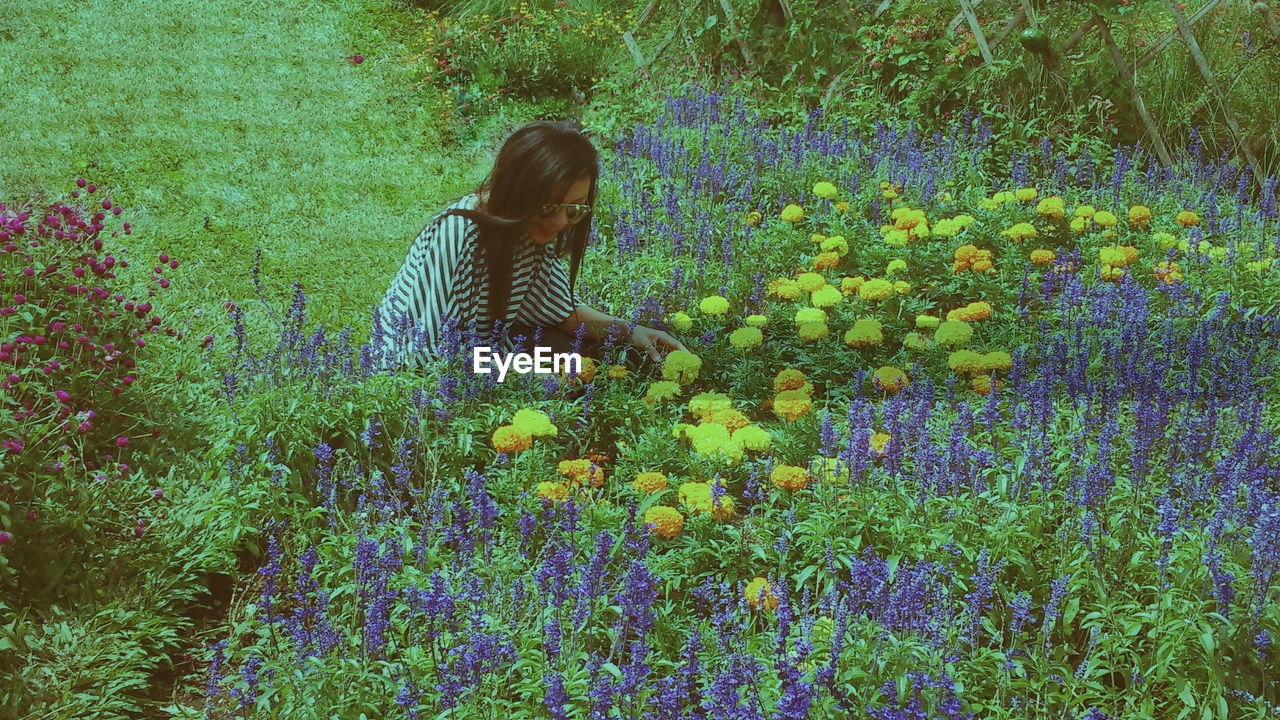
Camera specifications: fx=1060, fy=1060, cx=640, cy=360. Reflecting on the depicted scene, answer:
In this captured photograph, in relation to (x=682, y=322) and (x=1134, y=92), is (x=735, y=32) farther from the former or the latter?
(x=682, y=322)

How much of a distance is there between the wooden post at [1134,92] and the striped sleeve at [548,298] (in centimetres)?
356

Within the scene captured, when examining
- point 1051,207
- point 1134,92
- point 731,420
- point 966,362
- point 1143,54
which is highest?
point 1143,54

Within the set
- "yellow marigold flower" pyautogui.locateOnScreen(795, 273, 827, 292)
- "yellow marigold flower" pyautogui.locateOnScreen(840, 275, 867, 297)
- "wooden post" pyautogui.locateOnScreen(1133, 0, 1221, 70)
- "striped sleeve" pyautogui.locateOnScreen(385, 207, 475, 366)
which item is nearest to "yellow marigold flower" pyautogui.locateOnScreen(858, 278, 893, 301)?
"yellow marigold flower" pyautogui.locateOnScreen(840, 275, 867, 297)

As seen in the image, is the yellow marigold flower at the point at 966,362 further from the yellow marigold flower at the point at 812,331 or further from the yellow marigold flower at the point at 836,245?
the yellow marigold flower at the point at 836,245

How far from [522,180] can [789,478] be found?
1398mm

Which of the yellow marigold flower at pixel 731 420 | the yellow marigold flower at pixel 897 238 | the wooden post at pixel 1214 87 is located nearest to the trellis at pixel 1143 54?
the wooden post at pixel 1214 87

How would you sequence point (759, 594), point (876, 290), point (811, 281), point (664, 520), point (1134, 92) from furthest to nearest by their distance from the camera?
1. point (1134, 92)
2. point (811, 281)
3. point (876, 290)
4. point (664, 520)
5. point (759, 594)

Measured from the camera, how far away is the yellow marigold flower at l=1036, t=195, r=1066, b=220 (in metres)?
4.70

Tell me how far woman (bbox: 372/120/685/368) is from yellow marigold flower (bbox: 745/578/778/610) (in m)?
1.24

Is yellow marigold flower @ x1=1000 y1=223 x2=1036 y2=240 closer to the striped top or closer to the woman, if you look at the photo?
the woman

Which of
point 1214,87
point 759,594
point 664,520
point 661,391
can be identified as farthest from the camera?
point 1214,87

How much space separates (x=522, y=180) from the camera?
11.6 ft

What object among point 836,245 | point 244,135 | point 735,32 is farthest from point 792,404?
point 244,135

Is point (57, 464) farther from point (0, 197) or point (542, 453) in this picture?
point (0, 197)
